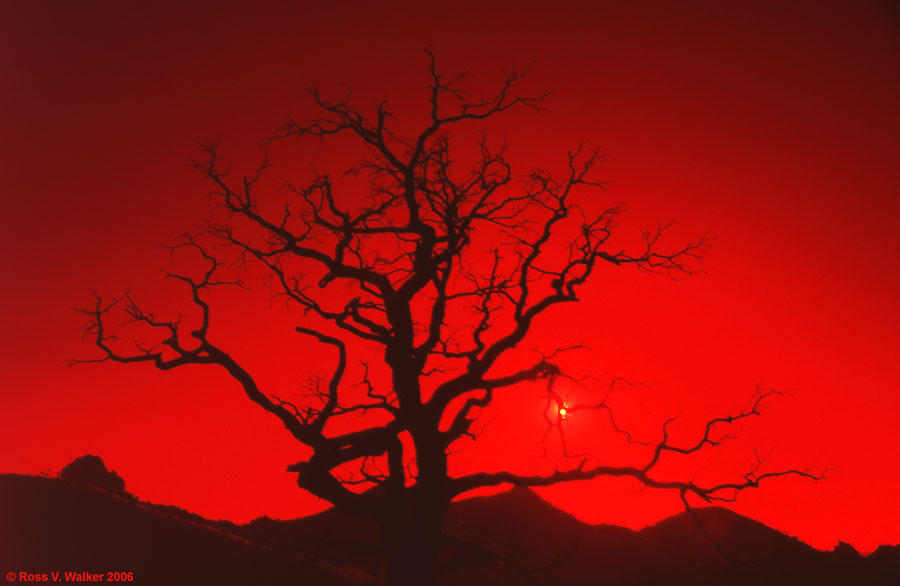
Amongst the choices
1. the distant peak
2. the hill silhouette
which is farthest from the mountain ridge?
the distant peak

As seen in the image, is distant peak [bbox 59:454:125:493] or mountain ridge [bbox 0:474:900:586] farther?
distant peak [bbox 59:454:125:493]

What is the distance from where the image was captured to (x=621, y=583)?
26609 mm

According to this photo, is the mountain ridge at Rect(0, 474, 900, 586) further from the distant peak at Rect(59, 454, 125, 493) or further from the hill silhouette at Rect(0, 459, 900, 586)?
the distant peak at Rect(59, 454, 125, 493)

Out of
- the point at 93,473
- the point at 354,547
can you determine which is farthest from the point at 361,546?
Result: the point at 93,473

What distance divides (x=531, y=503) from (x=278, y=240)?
70.0ft

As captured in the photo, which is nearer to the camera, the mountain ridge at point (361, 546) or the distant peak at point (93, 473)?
the mountain ridge at point (361, 546)

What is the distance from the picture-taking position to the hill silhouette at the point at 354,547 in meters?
17.0

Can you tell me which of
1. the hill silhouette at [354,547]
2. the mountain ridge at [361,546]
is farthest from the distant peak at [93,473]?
the mountain ridge at [361,546]

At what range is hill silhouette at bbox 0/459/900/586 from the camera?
1695 cm

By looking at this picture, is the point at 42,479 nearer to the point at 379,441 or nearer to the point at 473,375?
the point at 379,441

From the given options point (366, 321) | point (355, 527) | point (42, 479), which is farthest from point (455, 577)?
point (366, 321)

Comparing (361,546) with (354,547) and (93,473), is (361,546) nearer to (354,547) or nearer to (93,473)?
(354,547)

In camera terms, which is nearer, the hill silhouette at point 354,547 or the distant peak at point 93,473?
the hill silhouette at point 354,547

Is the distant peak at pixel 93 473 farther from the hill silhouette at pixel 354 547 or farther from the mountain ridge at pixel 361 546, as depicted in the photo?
the mountain ridge at pixel 361 546
